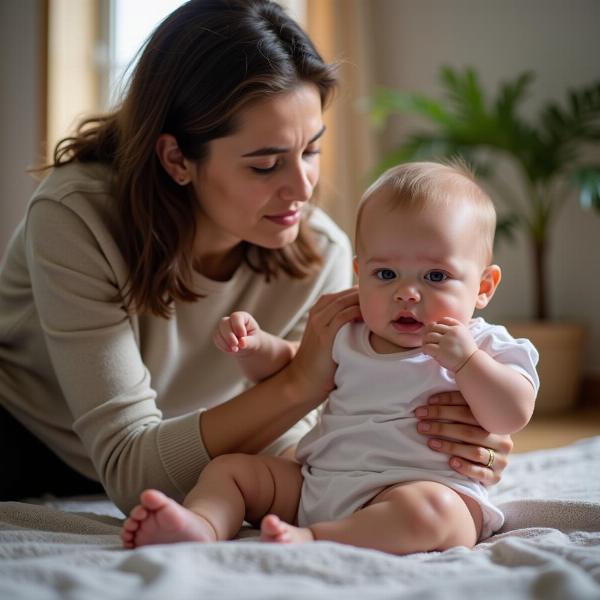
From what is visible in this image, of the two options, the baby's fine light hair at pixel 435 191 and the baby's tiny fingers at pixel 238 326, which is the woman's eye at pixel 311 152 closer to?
the baby's fine light hair at pixel 435 191

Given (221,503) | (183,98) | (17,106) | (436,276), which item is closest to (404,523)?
(221,503)

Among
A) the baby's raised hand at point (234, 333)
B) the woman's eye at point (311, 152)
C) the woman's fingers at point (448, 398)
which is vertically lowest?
the woman's fingers at point (448, 398)

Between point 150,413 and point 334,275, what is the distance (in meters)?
0.56

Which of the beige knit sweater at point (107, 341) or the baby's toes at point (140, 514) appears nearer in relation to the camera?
the baby's toes at point (140, 514)

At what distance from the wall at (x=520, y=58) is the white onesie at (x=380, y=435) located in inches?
101

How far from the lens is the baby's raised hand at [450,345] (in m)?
1.14

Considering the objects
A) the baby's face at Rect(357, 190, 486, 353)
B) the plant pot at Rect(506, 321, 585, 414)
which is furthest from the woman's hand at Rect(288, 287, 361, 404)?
the plant pot at Rect(506, 321, 585, 414)

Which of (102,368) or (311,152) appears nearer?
(102,368)

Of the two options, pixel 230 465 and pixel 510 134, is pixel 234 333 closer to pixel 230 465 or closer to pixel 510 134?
pixel 230 465

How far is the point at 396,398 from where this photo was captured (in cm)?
123

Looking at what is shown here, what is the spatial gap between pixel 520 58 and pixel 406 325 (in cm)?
284

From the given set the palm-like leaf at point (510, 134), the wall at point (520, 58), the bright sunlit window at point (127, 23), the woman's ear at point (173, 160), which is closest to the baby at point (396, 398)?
the woman's ear at point (173, 160)

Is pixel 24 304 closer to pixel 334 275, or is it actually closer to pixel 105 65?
pixel 334 275

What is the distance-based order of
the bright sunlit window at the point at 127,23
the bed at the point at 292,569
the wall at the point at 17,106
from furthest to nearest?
the bright sunlit window at the point at 127,23 → the wall at the point at 17,106 → the bed at the point at 292,569
